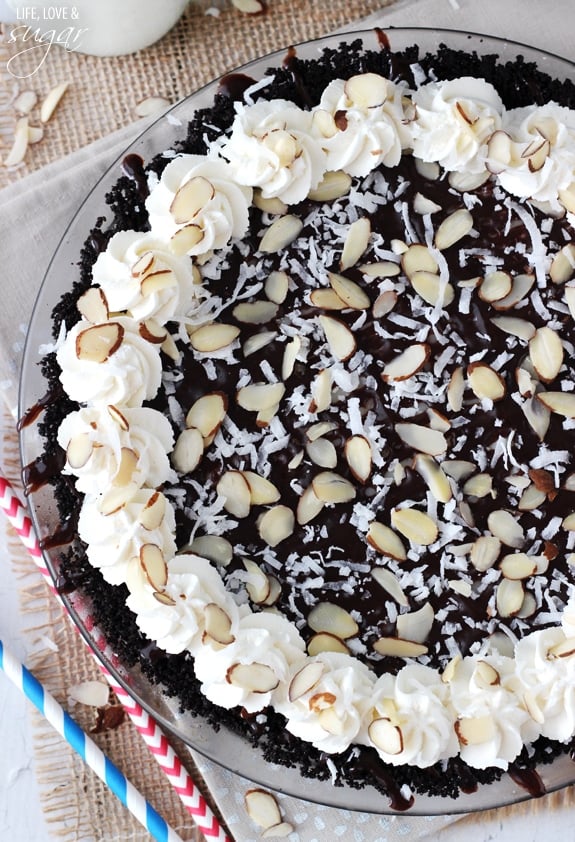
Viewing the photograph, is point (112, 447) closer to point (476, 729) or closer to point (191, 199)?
point (191, 199)

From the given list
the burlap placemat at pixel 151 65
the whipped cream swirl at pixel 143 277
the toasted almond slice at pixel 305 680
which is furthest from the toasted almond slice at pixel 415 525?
the burlap placemat at pixel 151 65

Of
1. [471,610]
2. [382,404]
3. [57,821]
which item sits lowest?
[57,821]

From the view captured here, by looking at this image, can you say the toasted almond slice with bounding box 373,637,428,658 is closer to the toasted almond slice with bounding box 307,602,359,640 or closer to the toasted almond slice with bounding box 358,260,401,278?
the toasted almond slice with bounding box 307,602,359,640

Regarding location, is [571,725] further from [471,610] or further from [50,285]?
[50,285]

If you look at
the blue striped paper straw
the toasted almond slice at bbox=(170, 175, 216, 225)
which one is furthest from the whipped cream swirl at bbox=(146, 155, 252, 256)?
the blue striped paper straw

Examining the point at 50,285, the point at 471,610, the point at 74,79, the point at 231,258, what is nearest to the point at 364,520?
the point at 471,610

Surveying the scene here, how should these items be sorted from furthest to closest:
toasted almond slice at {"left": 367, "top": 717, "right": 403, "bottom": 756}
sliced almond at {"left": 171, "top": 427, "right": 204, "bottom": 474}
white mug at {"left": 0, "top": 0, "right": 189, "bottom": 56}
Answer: white mug at {"left": 0, "top": 0, "right": 189, "bottom": 56} → sliced almond at {"left": 171, "top": 427, "right": 204, "bottom": 474} → toasted almond slice at {"left": 367, "top": 717, "right": 403, "bottom": 756}

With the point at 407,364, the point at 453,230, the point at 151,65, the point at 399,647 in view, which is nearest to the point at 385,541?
the point at 399,647
